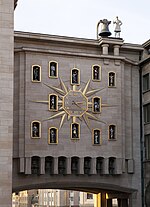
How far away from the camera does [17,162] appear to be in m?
29.2

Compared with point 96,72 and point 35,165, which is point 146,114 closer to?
point 96,72

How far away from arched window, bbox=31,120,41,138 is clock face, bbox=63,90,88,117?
6.36 feet

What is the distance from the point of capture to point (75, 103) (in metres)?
31.0

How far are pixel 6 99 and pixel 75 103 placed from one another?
820 centimetres

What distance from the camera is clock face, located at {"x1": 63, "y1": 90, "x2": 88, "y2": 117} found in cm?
3077

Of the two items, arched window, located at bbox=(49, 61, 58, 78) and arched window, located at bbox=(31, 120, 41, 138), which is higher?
arched window, located at bbox=(49, 61, 58, 78)

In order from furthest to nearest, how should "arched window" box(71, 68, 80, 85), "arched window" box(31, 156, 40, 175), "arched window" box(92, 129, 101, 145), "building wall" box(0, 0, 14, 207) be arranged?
"arched window" box(71, 68, 80, 85) < "arched window" box(92, 129, 101, 145) < "arched window" box(31, 156, 40, 175) < "building wall" box(0, 0, 14, 207)

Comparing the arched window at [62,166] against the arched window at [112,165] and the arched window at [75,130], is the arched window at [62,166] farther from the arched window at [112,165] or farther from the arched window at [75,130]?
the arched window at [112,165]

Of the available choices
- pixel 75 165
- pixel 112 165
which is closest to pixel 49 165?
pixel 75 165

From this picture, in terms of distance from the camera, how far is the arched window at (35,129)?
97.6 feet

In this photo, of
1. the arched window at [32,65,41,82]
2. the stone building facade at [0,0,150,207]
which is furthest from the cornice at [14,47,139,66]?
the arched window at [32,65,41,82]

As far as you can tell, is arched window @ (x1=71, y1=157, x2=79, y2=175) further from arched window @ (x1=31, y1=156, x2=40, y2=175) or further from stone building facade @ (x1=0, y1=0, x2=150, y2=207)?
arched window @ (x1=31, y1=156, x2=40, y2=175)

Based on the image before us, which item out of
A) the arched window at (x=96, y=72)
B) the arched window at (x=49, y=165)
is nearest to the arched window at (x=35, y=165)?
the arched window at (x=49, y=165)

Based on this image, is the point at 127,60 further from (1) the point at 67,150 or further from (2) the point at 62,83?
(1) the point at 67,150
